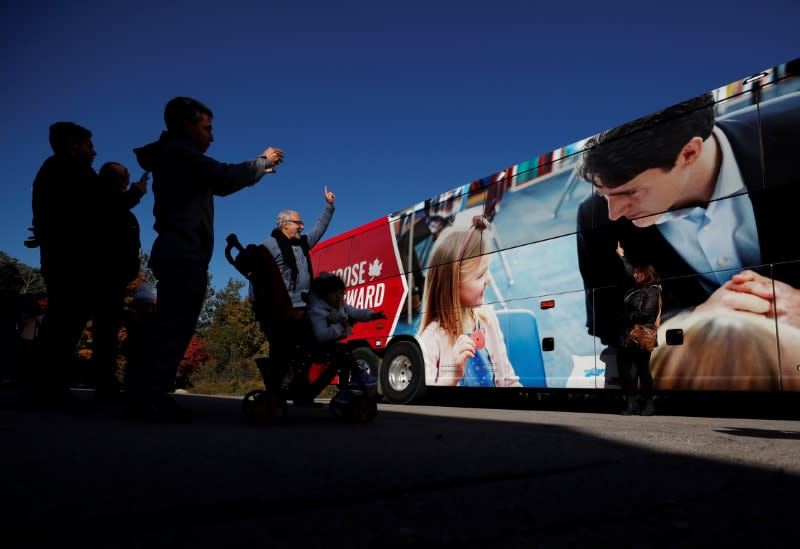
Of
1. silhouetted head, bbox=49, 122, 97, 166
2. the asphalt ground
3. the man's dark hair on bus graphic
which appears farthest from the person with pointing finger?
the man's dark hair on bus graphic

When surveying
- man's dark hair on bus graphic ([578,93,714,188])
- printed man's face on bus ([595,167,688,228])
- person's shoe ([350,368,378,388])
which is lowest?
person's shoe ([350,368,378,388])

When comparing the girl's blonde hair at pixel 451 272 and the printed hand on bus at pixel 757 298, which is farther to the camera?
the girl's blonde hair at pixel 451 272

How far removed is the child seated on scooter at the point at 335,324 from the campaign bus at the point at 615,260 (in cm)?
345

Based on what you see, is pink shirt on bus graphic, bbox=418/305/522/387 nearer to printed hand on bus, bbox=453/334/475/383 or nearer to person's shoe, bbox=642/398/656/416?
printed hand on bus, bbox=453/334/475/383

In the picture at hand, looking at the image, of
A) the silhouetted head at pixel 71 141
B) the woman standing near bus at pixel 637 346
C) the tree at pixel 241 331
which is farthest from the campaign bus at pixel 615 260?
the tree at pixel 241 331

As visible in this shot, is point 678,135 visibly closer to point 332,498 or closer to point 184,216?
point 184,216

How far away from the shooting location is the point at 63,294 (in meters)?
4.05

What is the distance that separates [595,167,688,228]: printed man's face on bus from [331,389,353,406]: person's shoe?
4.29 meters

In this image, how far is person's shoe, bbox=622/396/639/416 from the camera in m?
6.34

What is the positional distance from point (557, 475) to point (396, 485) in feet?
1.88

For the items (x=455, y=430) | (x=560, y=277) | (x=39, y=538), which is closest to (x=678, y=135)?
(x=560, y=277)

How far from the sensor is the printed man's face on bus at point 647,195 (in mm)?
6516

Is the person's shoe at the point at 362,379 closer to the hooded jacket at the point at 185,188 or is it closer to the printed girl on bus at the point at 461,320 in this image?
the hooded jacket at the point at 185,188

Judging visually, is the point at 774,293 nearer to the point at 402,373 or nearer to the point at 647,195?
the point at 647,195
